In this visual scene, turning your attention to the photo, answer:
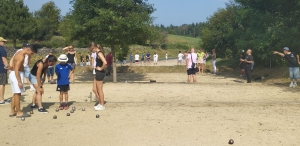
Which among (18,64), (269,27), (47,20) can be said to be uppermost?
(47,20)

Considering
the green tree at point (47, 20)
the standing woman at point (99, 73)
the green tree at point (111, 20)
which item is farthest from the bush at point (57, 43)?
the standing woman at point (99, 73)

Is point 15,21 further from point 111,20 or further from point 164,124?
point 164,124

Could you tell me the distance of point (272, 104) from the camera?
1004cm

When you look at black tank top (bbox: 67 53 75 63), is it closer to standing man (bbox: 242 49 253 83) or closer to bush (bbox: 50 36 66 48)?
standing man (bbox: 242 49 253 83)

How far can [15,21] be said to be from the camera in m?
46.3

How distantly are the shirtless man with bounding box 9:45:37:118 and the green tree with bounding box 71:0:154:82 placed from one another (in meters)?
8.02

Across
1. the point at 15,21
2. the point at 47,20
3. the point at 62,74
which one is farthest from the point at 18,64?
the point at 47,20

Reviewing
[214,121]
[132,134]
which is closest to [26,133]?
[132,134]

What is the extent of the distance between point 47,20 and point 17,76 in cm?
5058

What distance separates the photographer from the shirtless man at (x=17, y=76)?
7957 mm

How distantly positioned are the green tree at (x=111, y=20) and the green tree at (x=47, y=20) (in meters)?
36.4

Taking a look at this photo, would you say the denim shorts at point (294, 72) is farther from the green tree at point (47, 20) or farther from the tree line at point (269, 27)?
the green tree at point (47, 20)

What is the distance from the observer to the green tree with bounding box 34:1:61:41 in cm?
5353

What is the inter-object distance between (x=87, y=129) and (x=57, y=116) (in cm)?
161
